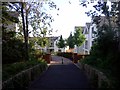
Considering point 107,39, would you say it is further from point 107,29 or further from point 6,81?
point 6,81

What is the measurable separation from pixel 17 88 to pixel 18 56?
464 inches

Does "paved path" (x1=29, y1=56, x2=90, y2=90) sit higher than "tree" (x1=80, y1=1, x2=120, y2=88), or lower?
lower

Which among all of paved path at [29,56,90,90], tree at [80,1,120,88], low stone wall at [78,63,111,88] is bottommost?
paved path at [29,56,90,90]

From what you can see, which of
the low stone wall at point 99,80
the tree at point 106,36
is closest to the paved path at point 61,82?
the low stone wall at point 99,80

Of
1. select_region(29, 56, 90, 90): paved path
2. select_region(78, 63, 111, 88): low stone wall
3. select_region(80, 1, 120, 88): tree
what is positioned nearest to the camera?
select_region(78, 63, 111, 88): low stone wall

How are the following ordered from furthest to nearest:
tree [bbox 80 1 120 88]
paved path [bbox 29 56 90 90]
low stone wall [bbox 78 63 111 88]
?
tree [bbox 80 1 120 88]
paved path [bbox 29 56 90 90]
low stone wall [bbox 78 63 111 88]

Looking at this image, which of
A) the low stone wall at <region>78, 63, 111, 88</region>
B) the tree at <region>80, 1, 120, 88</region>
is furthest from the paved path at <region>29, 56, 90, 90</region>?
the tree at <region>80, 1, 120, 88</region>

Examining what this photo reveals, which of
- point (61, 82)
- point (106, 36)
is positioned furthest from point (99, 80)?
point (106, 36)

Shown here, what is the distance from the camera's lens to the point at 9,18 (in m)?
17.0

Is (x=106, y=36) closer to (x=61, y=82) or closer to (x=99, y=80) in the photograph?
(x=61, y=82)

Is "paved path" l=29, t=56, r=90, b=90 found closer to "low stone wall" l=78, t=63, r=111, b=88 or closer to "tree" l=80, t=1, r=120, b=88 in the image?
"low stone wall" l=78, t=63, r=111, b=88

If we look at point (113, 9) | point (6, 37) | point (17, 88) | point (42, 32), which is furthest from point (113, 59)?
point (42, 32)

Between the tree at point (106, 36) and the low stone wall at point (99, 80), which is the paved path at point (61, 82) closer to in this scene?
the low stone wall at point (99, 80)

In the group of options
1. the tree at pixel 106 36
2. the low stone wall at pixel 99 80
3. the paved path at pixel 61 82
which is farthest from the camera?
the tree at pixel 106 36
